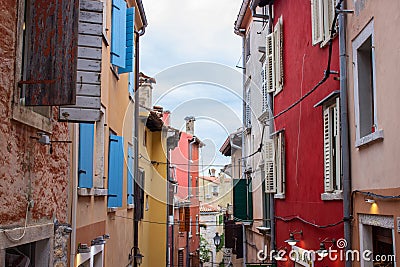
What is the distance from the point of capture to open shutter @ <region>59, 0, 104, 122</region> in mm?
7066

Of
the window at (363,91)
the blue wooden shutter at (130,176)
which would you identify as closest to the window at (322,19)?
the window at (363,91)

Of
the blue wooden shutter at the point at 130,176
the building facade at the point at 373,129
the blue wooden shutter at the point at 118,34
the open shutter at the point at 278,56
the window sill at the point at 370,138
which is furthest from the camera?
the blue wooden shutter at the point at 130,176

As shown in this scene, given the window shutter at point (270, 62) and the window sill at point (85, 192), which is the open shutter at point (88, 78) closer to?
the window sill at point (85, 192)

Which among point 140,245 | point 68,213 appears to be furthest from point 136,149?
point 68,213

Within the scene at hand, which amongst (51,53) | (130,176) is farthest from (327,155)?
(130,176)

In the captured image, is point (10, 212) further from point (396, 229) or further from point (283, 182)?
point (283, 182)

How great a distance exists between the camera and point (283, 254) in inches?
522

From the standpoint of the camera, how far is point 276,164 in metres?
14.0

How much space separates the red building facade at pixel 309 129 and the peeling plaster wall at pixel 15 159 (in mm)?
4427

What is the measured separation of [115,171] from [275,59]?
4.96 metres

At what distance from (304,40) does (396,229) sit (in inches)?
225

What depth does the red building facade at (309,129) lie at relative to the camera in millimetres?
9297

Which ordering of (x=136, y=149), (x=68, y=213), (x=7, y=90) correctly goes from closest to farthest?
1. (x=7, y=90)
2. (x=68, y=213)
3. (x=136, y=149)

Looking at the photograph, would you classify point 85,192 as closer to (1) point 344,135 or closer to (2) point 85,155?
(2) point 85,155
